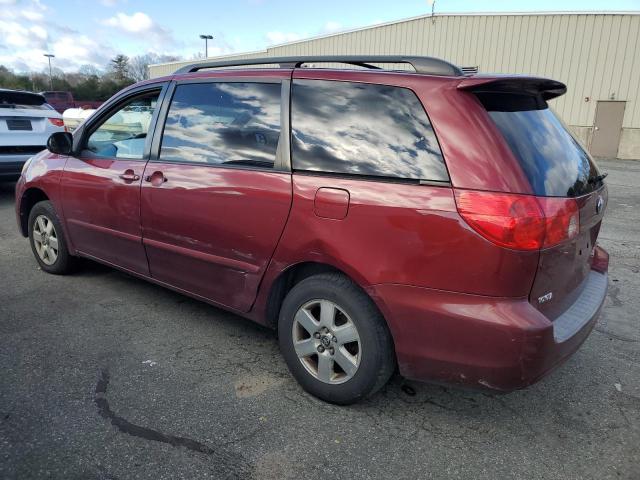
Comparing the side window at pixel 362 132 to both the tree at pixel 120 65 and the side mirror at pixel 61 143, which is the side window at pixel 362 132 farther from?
the tree at pixel 120 65

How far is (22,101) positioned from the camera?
323 inches

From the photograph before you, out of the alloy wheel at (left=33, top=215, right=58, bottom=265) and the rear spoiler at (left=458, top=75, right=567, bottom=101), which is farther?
the alloy wheel at (left=33, top=215, right=58, bottom=265)

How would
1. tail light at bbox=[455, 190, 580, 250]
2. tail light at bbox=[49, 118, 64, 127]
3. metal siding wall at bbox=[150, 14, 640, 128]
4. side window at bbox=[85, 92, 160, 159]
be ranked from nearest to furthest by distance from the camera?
tail light at bbox=[455, 190, 580, 250] → side window at bbox=[85, 92, 160, 159] → tail light at bbox=[49, 118, 64, 127] → metal siding wall at bbox=[150, 14, 640, 128]

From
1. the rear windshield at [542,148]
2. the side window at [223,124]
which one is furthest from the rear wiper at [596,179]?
the side window at [223,124]

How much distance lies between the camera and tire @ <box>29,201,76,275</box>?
4418 mm

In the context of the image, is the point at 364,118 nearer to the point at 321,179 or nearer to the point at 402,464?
the point at 321,179

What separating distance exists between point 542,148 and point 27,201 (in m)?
4.43

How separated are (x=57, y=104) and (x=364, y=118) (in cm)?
3172

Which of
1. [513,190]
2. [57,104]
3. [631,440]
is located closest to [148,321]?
[513,190]

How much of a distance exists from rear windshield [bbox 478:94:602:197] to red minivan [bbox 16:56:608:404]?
0.01m

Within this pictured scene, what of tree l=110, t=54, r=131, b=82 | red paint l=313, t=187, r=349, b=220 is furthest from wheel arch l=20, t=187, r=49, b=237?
tree l=110, t=54, r=131, b=82

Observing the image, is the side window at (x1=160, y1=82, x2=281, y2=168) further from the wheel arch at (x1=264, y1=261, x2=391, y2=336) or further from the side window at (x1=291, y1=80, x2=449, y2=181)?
the wheel arch at (x1=264, y1=261, x2=391, y2=336)

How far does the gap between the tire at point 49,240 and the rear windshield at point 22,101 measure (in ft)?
13.8

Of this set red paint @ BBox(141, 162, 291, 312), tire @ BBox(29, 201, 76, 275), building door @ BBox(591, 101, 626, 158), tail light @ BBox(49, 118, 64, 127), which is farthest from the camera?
building door @ BBox(591, 101, 626, 158)
